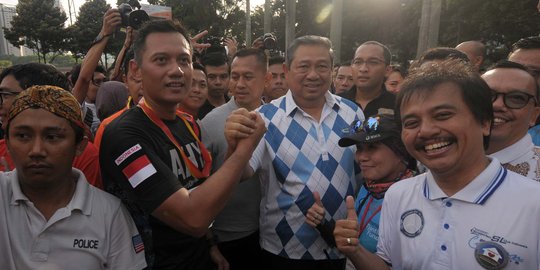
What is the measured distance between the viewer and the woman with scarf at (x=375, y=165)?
234 centimetres

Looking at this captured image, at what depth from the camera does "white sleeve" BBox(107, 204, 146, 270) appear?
5.66 feet

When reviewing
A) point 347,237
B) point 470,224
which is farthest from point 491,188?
point 347,237

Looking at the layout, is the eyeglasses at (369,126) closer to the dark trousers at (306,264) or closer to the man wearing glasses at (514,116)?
the man wearing glasses at (514,116)

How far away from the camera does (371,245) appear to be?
2.22 m

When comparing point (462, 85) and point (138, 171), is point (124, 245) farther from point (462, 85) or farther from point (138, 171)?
point (462, 85)

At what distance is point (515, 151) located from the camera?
215cm


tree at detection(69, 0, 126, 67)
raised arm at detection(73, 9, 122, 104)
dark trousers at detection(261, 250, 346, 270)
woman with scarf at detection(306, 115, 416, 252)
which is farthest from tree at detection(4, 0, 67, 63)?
woman with scarf at detection(306, 115, 416, 252)

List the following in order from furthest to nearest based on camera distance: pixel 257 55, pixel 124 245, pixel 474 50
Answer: pixel 474 50
pixel 257 55
pixel 124 245

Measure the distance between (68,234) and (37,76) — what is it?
1.16m

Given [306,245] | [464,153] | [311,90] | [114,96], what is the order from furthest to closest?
[114,96]
[311,90]
[306,245]
[464,153]

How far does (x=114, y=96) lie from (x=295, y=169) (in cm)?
335

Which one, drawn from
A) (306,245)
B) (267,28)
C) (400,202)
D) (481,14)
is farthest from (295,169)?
(481,14)

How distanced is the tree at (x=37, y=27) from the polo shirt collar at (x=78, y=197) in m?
29.7

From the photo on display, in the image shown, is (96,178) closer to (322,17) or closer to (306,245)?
(306,245)
